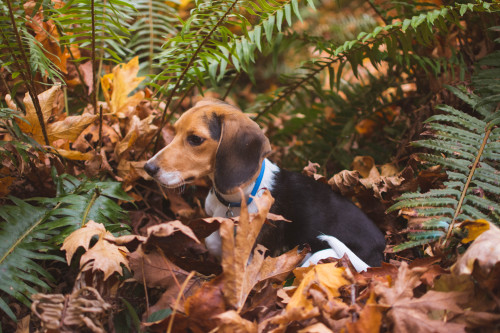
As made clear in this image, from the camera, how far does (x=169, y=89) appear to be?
361 cm

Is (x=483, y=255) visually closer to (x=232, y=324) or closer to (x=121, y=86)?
(x=232, y=324)

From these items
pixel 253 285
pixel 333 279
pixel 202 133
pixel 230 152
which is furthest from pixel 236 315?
pixel 202 133

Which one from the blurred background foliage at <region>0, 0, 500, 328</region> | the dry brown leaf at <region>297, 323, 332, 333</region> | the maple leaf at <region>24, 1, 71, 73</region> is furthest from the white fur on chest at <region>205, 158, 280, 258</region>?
the maple leaf at <region>24, 1, 71, 73</region>

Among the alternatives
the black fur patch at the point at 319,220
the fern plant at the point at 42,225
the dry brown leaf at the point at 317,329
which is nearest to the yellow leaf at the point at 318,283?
the dry brown leaf at the point at 317,329

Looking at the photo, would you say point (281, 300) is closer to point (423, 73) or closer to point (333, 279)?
point (333, 279)

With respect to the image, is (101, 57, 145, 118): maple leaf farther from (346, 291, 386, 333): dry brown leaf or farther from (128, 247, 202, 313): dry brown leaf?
(346, 291, 386, 333): dry brown leaf

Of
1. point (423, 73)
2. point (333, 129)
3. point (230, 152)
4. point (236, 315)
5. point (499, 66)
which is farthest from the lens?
point (333, 129)

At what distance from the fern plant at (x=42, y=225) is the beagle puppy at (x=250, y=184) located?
1.30ft

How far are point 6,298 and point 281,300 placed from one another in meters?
1.48

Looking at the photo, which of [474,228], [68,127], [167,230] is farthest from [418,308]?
[68,127]

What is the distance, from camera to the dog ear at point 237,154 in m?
2.72

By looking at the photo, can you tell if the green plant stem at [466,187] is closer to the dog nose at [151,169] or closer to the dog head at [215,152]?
the dog head at [215,152]

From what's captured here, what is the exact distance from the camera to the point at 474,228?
6.97ft

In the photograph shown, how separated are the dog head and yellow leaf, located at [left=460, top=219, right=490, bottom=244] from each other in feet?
4.24
